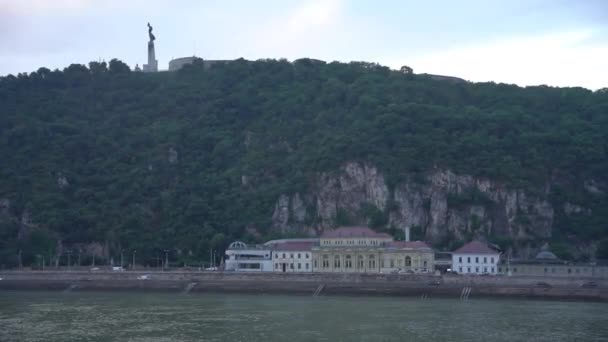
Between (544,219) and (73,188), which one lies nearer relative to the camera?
(544,219)

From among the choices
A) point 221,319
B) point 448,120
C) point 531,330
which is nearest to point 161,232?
point 448,120

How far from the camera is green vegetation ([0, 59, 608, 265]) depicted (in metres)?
105

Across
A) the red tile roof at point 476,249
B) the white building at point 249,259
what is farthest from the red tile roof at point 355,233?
the red tile roof at point 476,249

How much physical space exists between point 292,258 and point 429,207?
58.4ft

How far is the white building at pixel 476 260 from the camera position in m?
88.0

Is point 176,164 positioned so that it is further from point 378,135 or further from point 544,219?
point 544,219

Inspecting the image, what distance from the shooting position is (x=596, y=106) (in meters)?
126

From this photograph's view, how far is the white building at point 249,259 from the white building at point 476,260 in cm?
1862

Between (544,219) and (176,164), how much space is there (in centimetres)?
4670

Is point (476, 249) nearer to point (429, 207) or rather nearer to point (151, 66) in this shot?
point (429, 207)

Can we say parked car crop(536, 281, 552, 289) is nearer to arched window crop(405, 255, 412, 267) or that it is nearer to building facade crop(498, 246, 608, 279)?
building facade crop(498, 246, 608, 279)

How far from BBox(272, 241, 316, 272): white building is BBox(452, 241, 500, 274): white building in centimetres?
1448

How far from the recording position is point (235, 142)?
12606 centimetres

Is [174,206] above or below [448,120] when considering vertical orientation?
below
